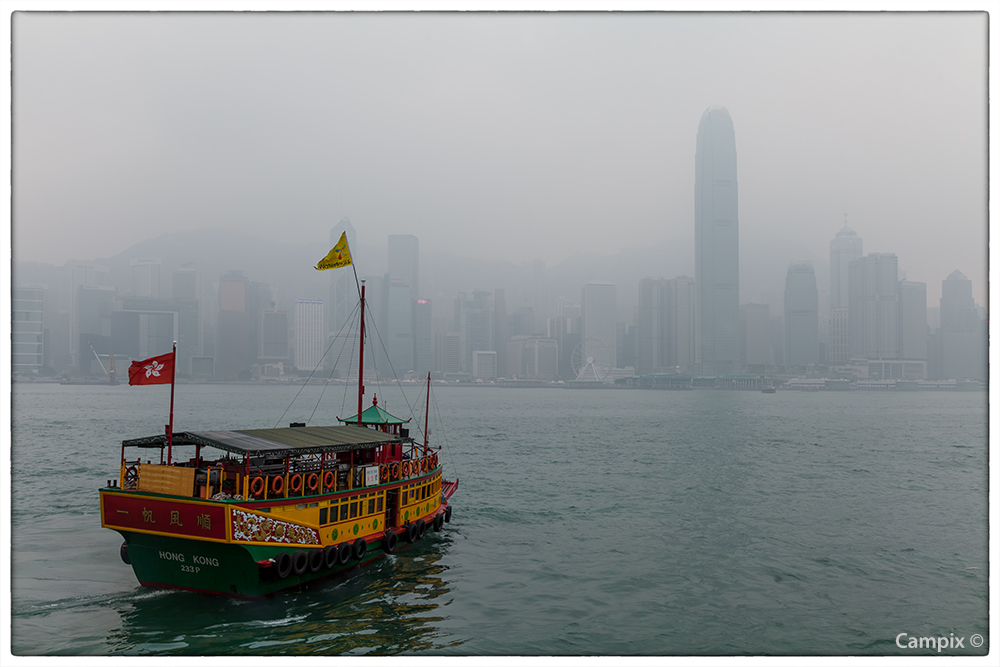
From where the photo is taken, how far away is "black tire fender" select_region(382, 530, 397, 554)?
69.2ft

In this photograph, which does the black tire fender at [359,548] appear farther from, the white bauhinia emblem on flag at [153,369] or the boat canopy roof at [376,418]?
the white bauhinia emblem on flag at [153,369]

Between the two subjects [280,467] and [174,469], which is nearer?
Answer: [174,469]

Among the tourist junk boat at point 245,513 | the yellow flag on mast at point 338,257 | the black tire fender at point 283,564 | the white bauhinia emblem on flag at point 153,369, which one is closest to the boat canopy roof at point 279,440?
the tourist junk boat at point 245,513

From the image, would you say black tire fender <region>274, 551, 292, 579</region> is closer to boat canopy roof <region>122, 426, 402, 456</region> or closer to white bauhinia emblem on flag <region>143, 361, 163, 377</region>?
boat canopy roof <region>122, 426, 402, 456</region>

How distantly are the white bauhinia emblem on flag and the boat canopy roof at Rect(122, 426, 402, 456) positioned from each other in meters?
1.68

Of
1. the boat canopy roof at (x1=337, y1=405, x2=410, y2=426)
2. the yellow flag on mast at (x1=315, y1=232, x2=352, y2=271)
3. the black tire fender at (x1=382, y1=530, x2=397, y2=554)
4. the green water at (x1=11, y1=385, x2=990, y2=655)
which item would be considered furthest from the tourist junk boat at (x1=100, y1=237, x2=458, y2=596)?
the yellow flag on mast at (x1=315, y1=232, x2=352, y2=271)

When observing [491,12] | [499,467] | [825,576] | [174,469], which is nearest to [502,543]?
[825,576]

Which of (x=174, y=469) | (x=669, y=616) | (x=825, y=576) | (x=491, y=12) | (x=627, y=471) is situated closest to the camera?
(x=491, y=12)

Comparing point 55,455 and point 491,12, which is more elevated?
point 491,12

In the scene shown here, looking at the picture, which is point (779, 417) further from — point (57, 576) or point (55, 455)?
point (57, 576)

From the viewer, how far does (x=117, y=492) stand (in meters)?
17.0

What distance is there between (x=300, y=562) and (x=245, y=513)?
217cm

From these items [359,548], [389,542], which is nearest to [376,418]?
[389,542]

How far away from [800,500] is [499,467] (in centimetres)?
1923
